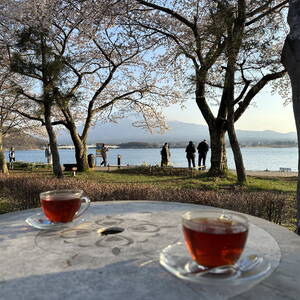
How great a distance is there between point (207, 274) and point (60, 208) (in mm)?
929

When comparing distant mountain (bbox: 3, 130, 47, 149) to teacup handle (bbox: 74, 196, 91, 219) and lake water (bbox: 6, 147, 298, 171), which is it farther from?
teacup handle (bbox: 74, 196, 91, 219)

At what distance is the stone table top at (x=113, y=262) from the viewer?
3.22 feet

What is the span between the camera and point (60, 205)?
1.63 m

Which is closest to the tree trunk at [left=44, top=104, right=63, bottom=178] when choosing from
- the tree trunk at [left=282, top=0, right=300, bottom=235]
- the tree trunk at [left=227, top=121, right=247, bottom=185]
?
the tree trunk at [left=227, top=121, right=247, bottom=185]

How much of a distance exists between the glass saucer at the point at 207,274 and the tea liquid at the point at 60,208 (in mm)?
700

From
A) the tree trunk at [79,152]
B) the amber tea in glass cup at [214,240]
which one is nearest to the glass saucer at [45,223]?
the amber tea in glass cup at [214,240]

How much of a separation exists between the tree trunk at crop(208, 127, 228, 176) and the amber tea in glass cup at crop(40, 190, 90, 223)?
10607 millimetres

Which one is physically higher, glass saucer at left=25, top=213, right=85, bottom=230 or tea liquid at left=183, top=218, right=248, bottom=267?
tea liquid at left=183, top=218, right=248, bottom=267

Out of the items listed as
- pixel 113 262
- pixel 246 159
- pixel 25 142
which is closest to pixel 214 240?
pixel 113 262

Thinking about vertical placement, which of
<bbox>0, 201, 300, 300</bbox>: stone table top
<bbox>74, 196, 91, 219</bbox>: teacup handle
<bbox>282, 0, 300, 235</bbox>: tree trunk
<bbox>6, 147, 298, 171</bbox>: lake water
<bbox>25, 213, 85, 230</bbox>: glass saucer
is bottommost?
<bbox>6, 147, 298, 171</bbox>: lake water

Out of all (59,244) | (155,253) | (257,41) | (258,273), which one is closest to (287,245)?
(258,273)

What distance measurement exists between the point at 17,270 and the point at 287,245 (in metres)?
1.14

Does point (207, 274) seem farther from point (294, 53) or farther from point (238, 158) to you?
point (238, 158)

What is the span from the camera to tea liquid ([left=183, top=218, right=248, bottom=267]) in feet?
3.28
